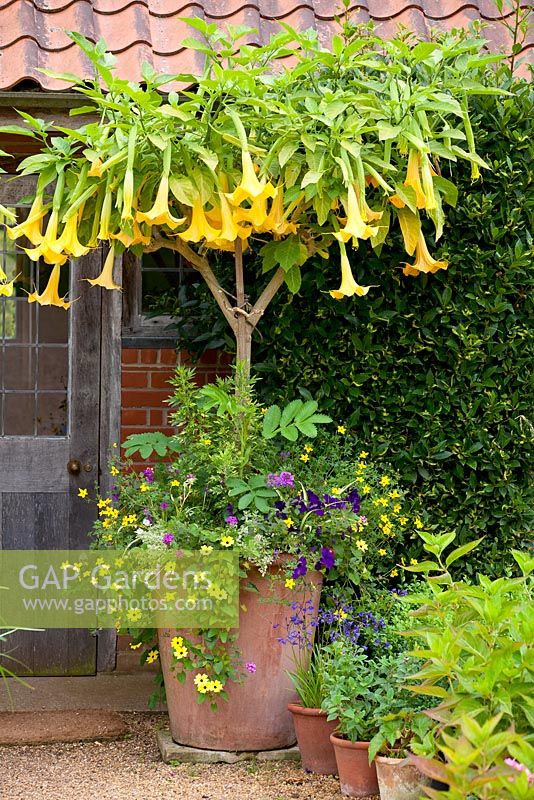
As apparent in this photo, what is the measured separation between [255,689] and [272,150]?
194 centimetres

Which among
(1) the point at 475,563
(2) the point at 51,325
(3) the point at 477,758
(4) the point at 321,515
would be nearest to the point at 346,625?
(4) the point at 321,515

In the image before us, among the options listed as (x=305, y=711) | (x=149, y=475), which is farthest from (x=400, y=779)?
(x=149, y=475)

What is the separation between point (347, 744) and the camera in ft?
10.4

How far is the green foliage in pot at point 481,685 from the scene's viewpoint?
217 cm

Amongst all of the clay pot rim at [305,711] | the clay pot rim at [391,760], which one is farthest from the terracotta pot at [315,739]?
the clay pot rim at [391,760]

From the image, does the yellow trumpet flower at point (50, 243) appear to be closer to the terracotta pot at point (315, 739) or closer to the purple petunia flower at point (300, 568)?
the purple petunia flower at point (300, 568)

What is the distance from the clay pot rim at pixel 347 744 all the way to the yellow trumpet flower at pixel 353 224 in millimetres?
1666

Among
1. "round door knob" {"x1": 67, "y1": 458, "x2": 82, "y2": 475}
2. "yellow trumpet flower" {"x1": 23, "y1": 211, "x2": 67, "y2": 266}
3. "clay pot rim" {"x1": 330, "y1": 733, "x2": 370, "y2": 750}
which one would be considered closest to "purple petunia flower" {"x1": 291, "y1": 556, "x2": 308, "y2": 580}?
"clay pot rim" {"x1": 330, "y1": 733, "x2": 370, "y2": 750}

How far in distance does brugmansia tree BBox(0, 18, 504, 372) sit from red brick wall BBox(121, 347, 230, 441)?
41.7 inches

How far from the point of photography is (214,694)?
3.55 meters

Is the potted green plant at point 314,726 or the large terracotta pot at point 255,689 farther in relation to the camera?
the large terracotta pot at point 255,689

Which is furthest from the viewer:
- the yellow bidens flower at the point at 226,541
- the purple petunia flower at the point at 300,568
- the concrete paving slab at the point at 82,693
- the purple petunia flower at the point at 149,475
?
the concrete paving slab at the point at 82,693

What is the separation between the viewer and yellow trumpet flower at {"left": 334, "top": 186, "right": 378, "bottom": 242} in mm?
3285

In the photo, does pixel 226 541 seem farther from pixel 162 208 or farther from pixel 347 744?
pixel 162 208
